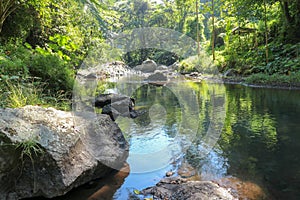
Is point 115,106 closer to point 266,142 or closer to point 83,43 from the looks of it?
point 83,43

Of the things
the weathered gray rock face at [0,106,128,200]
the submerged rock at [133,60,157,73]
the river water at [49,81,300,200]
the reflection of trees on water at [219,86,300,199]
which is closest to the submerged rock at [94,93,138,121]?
the river water at [49,81,300,200]

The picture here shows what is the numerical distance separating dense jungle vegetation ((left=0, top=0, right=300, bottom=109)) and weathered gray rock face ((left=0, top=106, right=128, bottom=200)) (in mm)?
835

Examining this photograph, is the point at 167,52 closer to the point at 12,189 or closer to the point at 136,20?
the point at 136,20

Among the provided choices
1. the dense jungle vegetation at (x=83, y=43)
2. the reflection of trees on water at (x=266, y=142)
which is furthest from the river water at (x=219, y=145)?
the dense jungle vegetation at (x=83, y=43)

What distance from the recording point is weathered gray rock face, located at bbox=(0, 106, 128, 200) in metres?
2.87

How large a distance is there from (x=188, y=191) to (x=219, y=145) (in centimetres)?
221

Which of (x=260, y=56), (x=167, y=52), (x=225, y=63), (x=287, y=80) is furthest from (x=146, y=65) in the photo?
(x=287, y=80)

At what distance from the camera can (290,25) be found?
15734 millimetres

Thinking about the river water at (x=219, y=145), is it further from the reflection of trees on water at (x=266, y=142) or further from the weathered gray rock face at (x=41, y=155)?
the weathered gray rock face at (x=41, y=155)

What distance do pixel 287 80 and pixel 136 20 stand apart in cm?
3223

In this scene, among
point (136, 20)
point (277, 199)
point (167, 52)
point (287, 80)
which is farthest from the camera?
point (136, 20)

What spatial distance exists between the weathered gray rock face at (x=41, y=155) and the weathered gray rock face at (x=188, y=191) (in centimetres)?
93

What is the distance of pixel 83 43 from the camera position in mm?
9289

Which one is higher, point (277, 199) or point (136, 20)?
point (136, 20)
